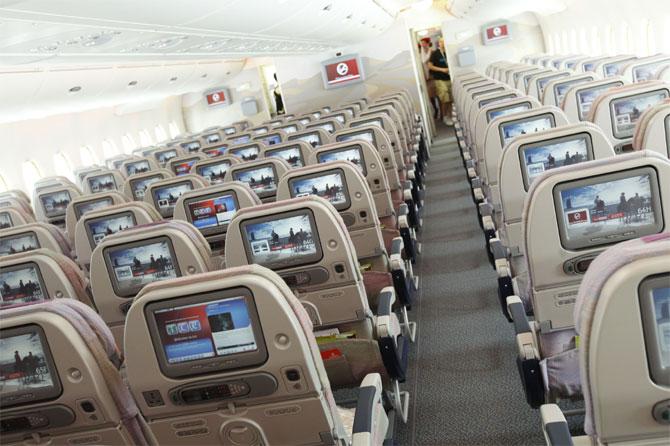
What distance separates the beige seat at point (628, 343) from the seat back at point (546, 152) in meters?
2.39

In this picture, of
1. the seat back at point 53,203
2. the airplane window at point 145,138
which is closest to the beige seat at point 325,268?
the seat back at point 53,203

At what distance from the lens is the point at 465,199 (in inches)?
412

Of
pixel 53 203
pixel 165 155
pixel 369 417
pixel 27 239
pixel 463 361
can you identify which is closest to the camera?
pixel 369 417

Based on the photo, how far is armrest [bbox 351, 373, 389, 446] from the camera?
105 inches

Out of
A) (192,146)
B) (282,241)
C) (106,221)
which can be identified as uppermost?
(192,146)

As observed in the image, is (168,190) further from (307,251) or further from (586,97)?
(586,97)

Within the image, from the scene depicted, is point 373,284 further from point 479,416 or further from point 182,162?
point 182,162

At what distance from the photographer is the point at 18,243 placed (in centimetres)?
616

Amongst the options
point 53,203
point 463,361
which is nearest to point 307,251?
point 463,361

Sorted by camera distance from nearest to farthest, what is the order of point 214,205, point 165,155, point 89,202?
1. point 214,205
2. point 89,202
3. point 165,155

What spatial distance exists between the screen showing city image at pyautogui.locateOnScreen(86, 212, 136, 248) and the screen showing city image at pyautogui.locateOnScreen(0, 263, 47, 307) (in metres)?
1.40

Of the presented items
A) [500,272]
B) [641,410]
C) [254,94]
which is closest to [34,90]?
[500,272]

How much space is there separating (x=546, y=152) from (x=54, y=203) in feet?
26.0

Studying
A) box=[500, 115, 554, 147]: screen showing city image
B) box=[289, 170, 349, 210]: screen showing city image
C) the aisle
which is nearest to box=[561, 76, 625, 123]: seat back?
box=[500, 115, 554, 147]: screen showing city image
